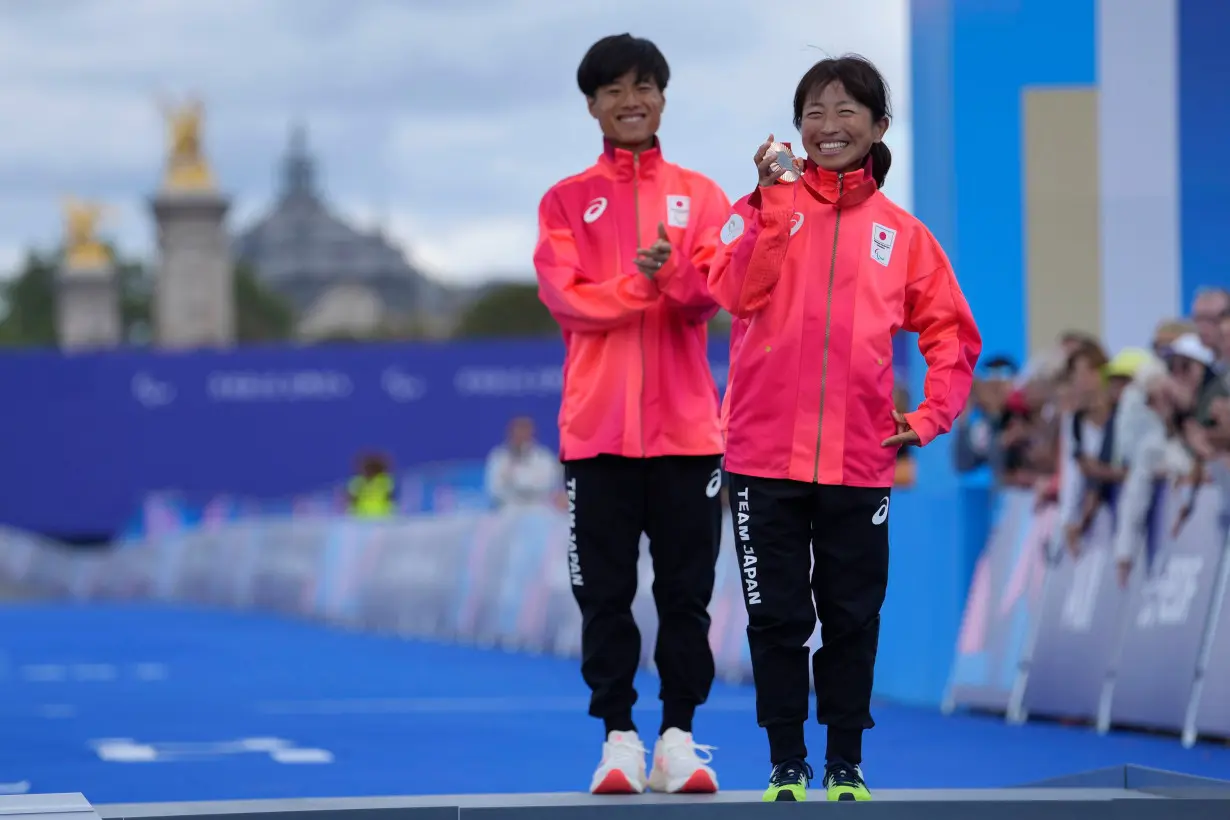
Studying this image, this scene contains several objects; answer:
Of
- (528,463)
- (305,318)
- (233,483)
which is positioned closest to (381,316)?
(305,318)

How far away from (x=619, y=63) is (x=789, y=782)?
6.73 ft

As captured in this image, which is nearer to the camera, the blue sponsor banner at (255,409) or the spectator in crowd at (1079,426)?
the spectator in crowd at (1079,426)

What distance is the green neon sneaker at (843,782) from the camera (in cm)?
522

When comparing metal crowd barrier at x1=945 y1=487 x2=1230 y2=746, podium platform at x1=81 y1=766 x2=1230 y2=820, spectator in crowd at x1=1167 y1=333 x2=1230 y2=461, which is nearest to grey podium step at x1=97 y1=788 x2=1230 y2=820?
A: podium platform at x1=81 y1=766 x2=1230 y2=820

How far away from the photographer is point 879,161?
5.61 meters

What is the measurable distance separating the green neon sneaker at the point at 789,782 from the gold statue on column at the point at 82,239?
50860mm

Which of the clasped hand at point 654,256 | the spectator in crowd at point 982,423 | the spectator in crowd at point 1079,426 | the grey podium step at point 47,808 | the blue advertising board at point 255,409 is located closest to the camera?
the grey podium step at point 47,808

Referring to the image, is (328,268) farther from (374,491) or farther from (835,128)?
(835,128)

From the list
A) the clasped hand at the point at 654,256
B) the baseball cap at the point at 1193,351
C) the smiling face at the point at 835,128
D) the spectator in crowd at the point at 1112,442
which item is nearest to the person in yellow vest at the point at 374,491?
the spectator in crowd at the point at 1112,442

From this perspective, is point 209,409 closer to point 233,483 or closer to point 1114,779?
point 233,483

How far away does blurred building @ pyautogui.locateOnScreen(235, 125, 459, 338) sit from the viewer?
8444 cm

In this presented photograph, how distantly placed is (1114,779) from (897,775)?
2.41 metres

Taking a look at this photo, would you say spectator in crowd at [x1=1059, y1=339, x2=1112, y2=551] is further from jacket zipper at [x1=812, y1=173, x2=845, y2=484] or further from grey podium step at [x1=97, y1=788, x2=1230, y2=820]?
grey podium step at [x1=97, y1=788, x2=1230, y2=820]

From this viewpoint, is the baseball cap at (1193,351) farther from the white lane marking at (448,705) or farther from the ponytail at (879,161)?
the ponytail at (879,161)
